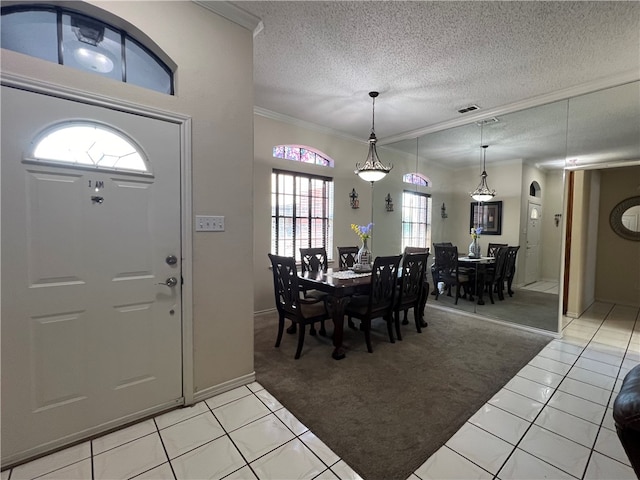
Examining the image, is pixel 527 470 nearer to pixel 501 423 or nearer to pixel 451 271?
pixel 501 423

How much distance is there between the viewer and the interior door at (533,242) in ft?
12.5

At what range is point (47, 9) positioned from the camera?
166 centimetres

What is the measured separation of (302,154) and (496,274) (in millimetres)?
3492

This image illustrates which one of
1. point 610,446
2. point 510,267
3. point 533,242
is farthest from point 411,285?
point 610,446

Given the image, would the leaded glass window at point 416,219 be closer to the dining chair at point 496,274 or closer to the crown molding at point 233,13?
the dining chair at point 496,274

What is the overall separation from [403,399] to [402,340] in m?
1.17

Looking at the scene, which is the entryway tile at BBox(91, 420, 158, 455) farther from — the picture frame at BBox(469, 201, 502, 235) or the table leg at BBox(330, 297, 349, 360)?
the picture frame at BBox(469, 201, 502, 235)

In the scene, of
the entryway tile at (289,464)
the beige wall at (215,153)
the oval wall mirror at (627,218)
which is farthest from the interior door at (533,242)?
the entryway tile at (289,464)

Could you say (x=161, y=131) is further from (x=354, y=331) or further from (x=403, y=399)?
(x=354, y=331)

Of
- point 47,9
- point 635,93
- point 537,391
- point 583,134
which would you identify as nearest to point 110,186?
point 47,9

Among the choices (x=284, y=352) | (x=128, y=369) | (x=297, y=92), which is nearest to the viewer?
(x=128, y=369)

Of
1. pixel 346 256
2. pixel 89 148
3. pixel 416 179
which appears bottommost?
pixel 346 256

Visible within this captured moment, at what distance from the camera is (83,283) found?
1721 mm

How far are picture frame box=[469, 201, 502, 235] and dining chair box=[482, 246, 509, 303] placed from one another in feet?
0.94
